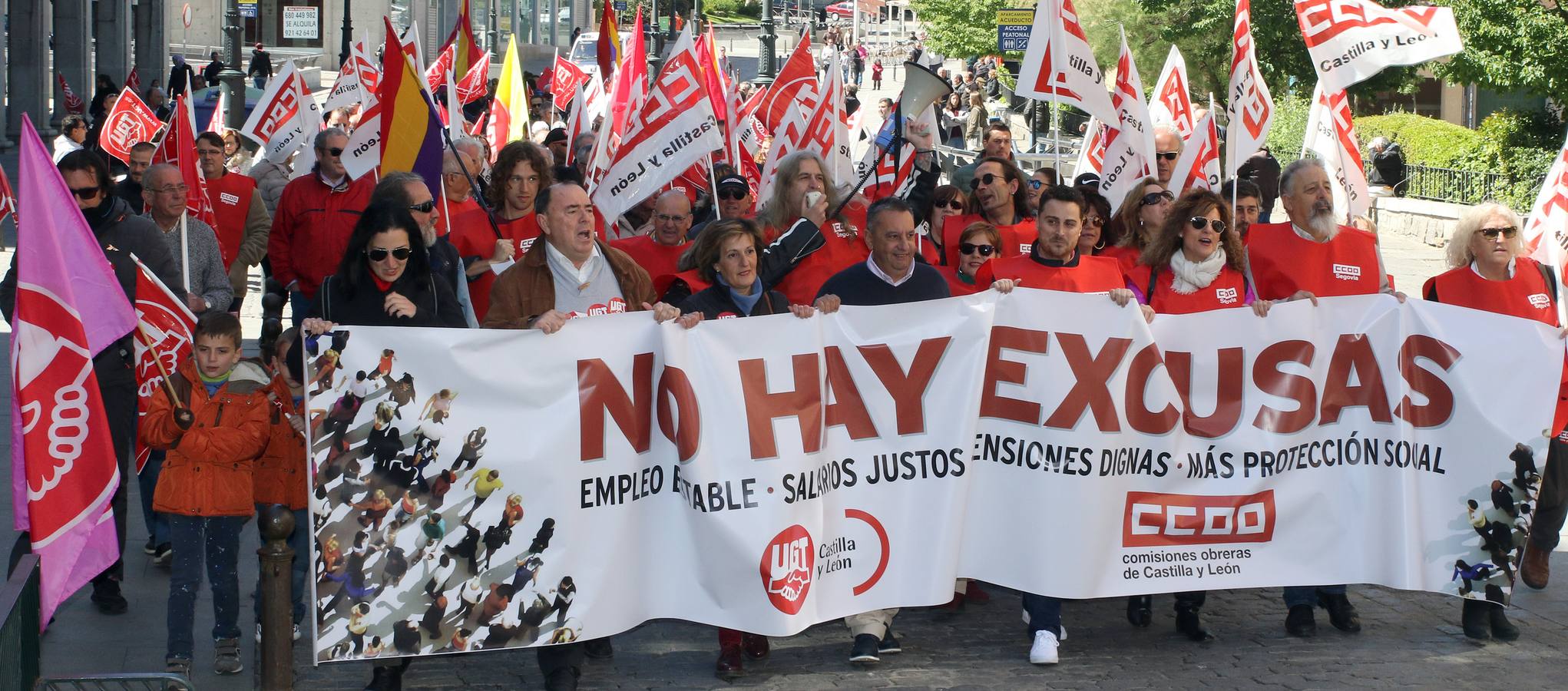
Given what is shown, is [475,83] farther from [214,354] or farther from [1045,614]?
[1045,614]

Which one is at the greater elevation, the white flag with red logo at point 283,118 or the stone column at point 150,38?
the stone column at point 150,38

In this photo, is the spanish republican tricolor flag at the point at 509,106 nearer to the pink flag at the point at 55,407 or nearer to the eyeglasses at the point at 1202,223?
the eyeglasses at the point at 1202,223

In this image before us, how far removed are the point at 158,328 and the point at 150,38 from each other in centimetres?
3374

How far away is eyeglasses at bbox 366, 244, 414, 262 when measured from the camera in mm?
6137

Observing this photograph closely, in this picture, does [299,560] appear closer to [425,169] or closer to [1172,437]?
[425,169]

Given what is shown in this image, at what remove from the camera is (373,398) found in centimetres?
579

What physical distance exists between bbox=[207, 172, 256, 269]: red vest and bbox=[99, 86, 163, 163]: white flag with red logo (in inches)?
203

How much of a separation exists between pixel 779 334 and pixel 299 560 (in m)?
2.04

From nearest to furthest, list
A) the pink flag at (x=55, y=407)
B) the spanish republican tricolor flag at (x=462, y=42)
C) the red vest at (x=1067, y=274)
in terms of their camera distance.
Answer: the pink flag at (x=55, y=407) < the red vest at (x=1067, y=274) < the spanish republican tricolor flag at (x=462, y=42)

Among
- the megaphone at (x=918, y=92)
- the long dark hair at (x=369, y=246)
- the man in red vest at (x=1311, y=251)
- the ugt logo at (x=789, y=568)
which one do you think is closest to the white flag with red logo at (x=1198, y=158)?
the megaphone at (x=918, y=92)

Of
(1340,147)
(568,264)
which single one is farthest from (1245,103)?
(568,264)

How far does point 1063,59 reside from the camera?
1075cm

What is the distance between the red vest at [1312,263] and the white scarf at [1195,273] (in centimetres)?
49

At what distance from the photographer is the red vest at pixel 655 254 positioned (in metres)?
8.27
